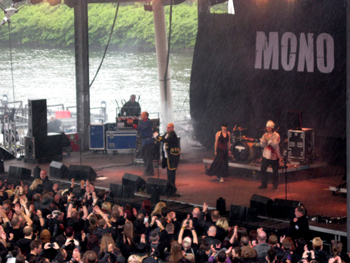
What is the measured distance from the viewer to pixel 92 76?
3881 cm

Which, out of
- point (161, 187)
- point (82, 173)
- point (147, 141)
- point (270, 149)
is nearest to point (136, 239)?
point (161, 187)

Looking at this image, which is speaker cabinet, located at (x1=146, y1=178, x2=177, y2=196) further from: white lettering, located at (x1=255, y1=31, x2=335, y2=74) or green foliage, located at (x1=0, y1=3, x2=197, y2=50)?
green foliage, located at (x1=0, y1=3, x2=197, y2=50)

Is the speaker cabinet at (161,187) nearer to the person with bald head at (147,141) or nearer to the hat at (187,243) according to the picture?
the person with bald head at (147,141)

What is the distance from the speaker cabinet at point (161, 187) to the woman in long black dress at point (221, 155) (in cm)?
170

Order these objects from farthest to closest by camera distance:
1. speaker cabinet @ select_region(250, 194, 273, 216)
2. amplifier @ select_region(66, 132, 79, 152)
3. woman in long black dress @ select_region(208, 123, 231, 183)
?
amplifier @ select_region(66, 132, 79, 152) < woman in long black dress @ select_region(208, 123, 231, 183) < speaker cabinet @ select_region(250, 194, 273, 216)

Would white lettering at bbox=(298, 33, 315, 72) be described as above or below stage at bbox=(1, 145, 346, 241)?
above

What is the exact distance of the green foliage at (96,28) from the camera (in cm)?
3825

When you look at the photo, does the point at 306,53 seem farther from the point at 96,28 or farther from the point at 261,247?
the point at 96,28

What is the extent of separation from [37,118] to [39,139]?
1.98ft

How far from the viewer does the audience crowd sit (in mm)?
7207

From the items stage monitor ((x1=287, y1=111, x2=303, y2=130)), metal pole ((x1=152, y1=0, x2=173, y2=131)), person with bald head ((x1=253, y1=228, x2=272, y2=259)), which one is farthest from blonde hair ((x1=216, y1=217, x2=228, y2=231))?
metal pole ((x1=152, y1=0, x2=173, y2=131))

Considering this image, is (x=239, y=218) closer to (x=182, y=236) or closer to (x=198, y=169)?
(x=182, y=236)

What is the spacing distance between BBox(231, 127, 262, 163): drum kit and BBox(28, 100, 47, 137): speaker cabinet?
5688 millimetres

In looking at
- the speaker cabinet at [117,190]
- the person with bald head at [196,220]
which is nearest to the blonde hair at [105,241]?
the person with bald head at [196,220]
